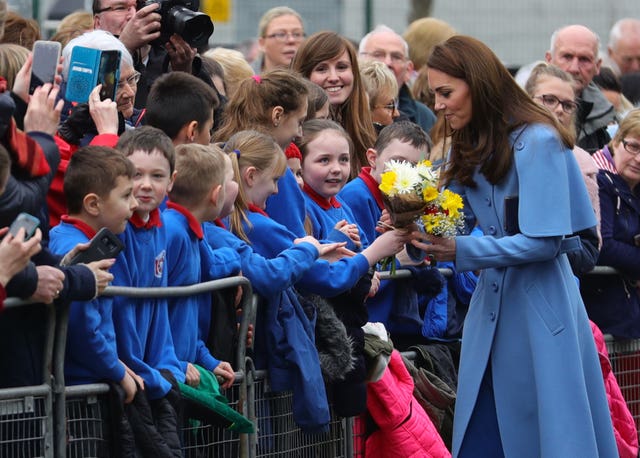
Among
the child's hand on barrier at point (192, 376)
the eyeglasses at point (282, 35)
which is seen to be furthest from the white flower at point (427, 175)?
the eyeglasses at point (282, 35)

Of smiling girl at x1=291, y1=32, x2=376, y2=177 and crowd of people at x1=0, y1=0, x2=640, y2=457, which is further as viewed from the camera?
smiling girl at x1=291, y1=32, x2=376, y2=177

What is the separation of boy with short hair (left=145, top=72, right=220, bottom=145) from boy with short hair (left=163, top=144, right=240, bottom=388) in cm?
33

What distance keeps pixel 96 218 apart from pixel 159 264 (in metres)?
0.39

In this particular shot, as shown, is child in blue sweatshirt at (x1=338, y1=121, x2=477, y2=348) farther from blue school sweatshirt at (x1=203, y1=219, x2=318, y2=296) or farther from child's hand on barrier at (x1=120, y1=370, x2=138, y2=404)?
child's hand on barrier at (x1=120, y1=370, x2=138, y2=404)

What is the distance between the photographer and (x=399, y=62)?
10.3m

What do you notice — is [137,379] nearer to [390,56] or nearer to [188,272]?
[188,272]

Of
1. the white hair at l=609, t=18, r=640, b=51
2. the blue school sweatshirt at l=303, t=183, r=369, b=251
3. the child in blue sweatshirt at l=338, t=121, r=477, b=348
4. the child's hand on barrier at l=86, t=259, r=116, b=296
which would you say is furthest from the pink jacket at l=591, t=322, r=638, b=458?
the white hair at l=609, t=18, r=640, b=51

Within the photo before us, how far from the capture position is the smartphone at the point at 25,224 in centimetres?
492

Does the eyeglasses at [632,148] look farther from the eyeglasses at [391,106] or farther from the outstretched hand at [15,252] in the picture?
the outstretched hand at [15,252]

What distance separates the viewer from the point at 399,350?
7703 mm

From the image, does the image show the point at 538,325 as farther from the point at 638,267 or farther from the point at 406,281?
the point at 638,267

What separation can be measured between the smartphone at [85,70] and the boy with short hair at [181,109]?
498 millimetres

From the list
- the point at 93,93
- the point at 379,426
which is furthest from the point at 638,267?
the point at 93,93

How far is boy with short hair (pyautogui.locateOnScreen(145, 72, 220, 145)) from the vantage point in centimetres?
651
